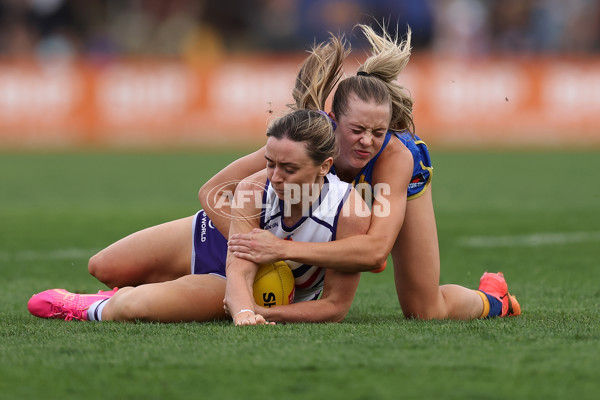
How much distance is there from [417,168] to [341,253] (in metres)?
0.88

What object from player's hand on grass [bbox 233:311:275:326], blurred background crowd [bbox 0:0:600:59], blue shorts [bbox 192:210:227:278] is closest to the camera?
player's hand on grass [bbox 233:311:275:326]

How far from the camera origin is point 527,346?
430 cm

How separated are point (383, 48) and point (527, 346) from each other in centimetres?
203

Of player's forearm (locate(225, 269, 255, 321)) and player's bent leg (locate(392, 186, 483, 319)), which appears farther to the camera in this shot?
player's bent leg (locate(392, 186, 483, 319))

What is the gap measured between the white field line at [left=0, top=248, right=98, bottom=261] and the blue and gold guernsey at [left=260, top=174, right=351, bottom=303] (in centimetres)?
334

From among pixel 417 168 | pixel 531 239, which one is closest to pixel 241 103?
pixel 531 239

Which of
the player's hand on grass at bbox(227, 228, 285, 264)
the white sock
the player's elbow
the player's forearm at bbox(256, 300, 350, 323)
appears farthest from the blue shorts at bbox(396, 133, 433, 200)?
the white sock

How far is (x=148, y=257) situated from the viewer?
19.0 feet

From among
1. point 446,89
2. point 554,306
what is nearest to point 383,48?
point 554,306

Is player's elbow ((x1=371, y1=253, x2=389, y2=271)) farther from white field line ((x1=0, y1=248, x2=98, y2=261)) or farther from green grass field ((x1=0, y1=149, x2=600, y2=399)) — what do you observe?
white field line ((x1=0, y1=248, x2=98, y2=261))

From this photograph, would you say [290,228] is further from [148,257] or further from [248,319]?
[148,257]

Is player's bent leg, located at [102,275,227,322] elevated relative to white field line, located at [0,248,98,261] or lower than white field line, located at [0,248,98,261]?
elevated

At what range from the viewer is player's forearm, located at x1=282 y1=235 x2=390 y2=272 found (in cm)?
490

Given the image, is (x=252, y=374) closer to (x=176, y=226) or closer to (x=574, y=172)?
(x=176, y=226)
